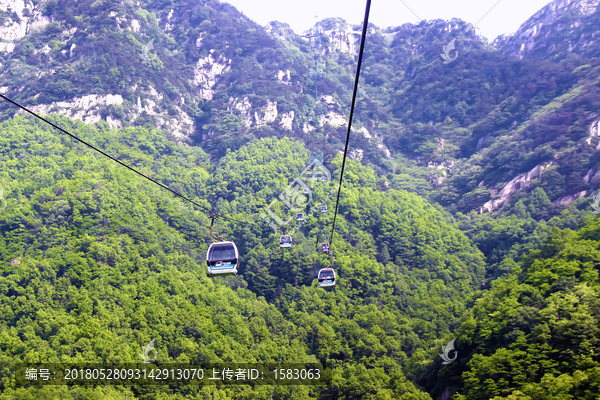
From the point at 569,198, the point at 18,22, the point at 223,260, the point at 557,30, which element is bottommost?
the point at 223,260

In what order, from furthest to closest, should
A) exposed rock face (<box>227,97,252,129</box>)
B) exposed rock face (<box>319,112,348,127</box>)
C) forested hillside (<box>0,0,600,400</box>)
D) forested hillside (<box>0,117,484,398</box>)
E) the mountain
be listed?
exposed rock face (<box>319,112,348,127</box>) < exposed rock face (<box>227,97,252,129</box>) < the mountain < forested hillside (<box>0,117,484,398</box>) < forested hillside (<box>0,0,600,400</box>)

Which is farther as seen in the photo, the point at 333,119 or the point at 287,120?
the point at 333,119

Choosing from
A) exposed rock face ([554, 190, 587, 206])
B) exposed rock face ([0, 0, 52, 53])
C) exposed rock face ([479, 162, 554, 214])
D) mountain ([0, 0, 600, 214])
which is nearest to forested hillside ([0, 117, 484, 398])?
exposed rock face ([479, 162, 554, 214])

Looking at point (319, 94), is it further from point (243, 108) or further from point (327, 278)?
point (327, 278)

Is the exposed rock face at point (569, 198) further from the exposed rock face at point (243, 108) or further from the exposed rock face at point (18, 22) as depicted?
the exposed rock face at point (18, 22)

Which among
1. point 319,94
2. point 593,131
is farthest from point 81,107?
point 593,131

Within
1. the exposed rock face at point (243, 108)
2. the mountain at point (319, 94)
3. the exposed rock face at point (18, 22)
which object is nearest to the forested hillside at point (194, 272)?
the mountain at point (319, 94)

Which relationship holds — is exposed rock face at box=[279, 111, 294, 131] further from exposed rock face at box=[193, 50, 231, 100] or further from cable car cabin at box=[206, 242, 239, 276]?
cable car cabin at box=[206, 242, 239, 276]

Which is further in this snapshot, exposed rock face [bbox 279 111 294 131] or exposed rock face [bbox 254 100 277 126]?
exposed rock face [bbox 254 100 277 126]
